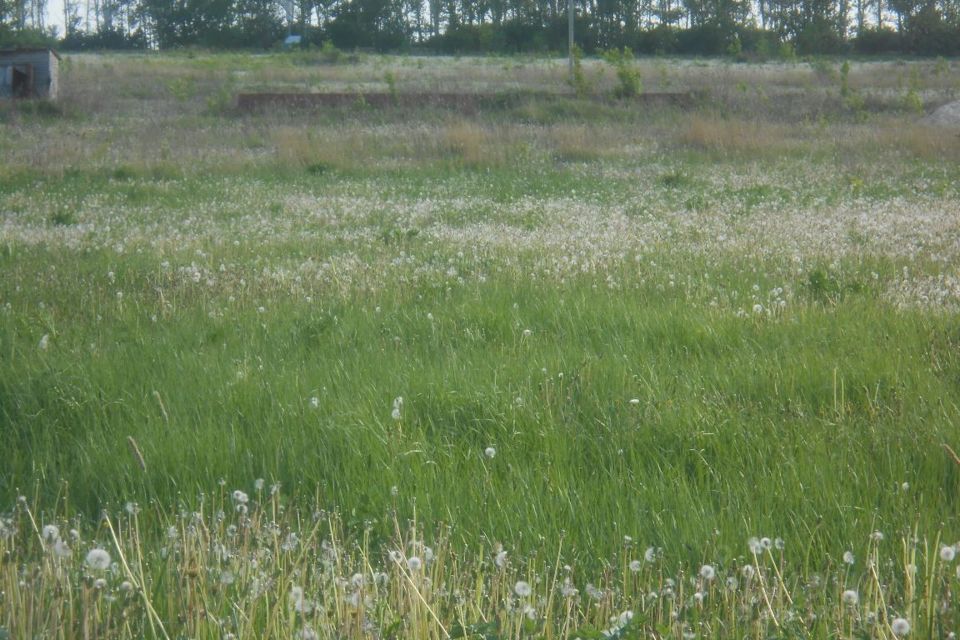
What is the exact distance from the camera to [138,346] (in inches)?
248

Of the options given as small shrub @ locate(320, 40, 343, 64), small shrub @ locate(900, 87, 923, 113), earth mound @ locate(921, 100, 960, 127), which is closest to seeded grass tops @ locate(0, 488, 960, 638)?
earth mound @ locate(921, 100, 960, 127)

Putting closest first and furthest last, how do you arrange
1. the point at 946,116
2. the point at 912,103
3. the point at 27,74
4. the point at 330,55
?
the point at 946,116
the point at 912,103
the point at 27,74
the point at 330,55

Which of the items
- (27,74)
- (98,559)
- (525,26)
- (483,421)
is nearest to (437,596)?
(98,559)

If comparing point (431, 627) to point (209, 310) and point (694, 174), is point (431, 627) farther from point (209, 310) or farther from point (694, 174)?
point (694, 174)

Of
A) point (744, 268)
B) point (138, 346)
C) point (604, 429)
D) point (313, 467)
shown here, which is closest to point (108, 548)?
point (313, 467)

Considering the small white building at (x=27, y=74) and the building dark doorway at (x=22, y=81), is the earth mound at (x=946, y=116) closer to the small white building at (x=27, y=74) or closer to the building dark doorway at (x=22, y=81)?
the small white building at (x=27, y=74)

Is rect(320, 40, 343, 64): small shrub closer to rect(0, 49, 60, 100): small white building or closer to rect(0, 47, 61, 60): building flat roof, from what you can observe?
rect(0, 47, 61, 60): building flat roof

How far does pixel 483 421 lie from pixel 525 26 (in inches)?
2778

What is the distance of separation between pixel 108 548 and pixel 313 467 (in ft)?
3.25

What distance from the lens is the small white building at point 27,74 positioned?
34.8 metres

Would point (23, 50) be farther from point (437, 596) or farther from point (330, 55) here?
point (437, 596)

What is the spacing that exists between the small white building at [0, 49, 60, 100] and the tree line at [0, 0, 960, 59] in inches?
1233

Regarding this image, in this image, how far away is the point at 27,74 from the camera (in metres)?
34.8

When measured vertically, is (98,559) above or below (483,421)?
above
